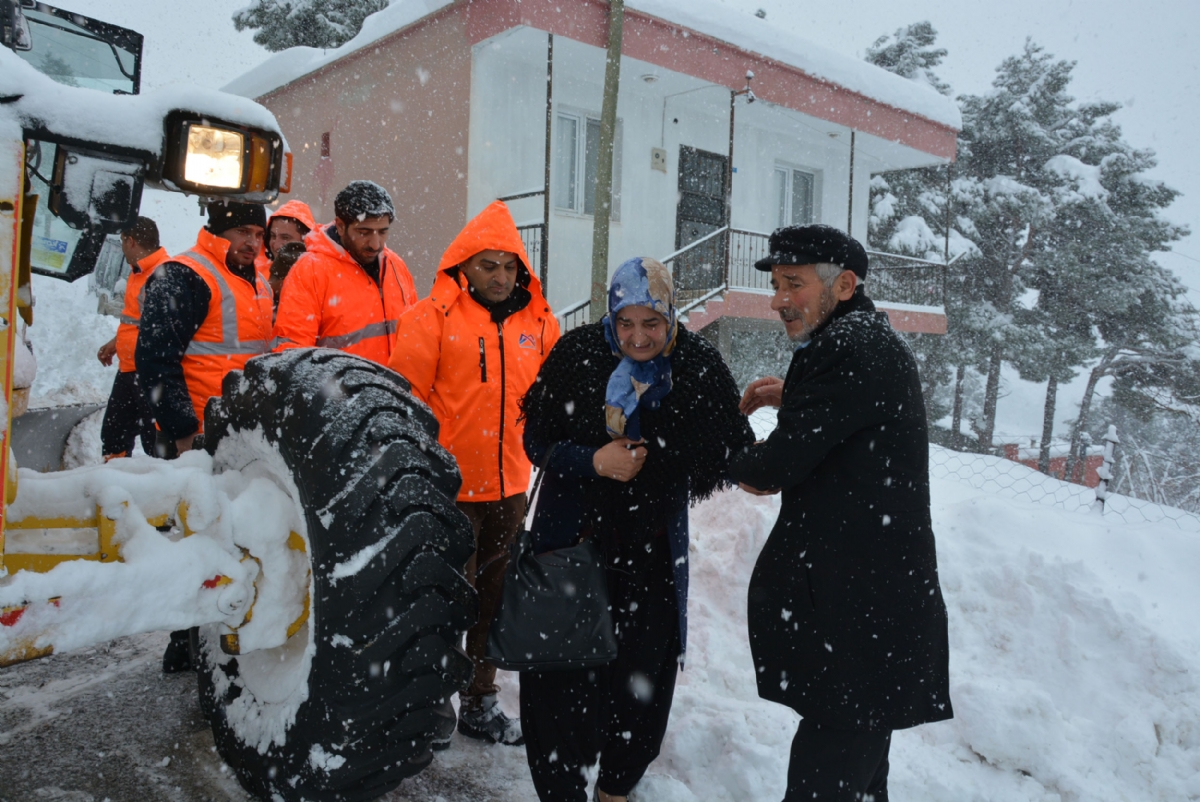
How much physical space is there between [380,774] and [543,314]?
1.95 m

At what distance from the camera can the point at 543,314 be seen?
3.40m

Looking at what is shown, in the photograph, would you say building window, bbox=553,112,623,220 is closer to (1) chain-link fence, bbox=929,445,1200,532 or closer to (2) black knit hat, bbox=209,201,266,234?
(1) chain-link fence, bbox=929,445,1200,532

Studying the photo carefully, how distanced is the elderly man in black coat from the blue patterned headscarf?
1.41 feet

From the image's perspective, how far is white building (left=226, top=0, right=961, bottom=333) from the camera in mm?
10961

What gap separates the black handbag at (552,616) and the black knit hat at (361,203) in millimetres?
1931

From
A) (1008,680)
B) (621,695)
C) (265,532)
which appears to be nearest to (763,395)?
(621,695)

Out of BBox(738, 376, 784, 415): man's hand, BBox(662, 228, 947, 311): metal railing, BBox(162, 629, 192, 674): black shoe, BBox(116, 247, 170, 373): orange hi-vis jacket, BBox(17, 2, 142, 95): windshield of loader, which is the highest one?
BBox(662, 228, 947, 311): metal railing

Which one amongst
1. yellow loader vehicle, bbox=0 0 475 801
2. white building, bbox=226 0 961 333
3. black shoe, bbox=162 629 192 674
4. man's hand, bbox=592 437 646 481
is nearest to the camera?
yellow loader vehicle, bbox=0 0 475 801

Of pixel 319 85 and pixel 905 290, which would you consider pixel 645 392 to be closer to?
pixel 319 85

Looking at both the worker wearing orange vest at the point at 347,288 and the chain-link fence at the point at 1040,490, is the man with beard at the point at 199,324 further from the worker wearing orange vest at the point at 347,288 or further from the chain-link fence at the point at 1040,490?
the chain-link fence at the point at 1040,490

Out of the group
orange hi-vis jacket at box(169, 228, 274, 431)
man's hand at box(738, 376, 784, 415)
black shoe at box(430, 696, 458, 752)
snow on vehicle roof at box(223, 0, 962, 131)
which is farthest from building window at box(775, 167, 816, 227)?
black shoe at box(430, 696, 458, 752)

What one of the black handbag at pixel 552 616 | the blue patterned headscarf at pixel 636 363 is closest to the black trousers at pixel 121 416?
the black handbag at pixel 552 616

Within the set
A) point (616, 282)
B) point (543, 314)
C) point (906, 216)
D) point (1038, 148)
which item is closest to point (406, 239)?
point (543, 314)

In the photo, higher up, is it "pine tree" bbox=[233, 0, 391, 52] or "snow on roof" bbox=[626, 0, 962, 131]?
"pine tree" bbox=[233, 0, 391, 52]
